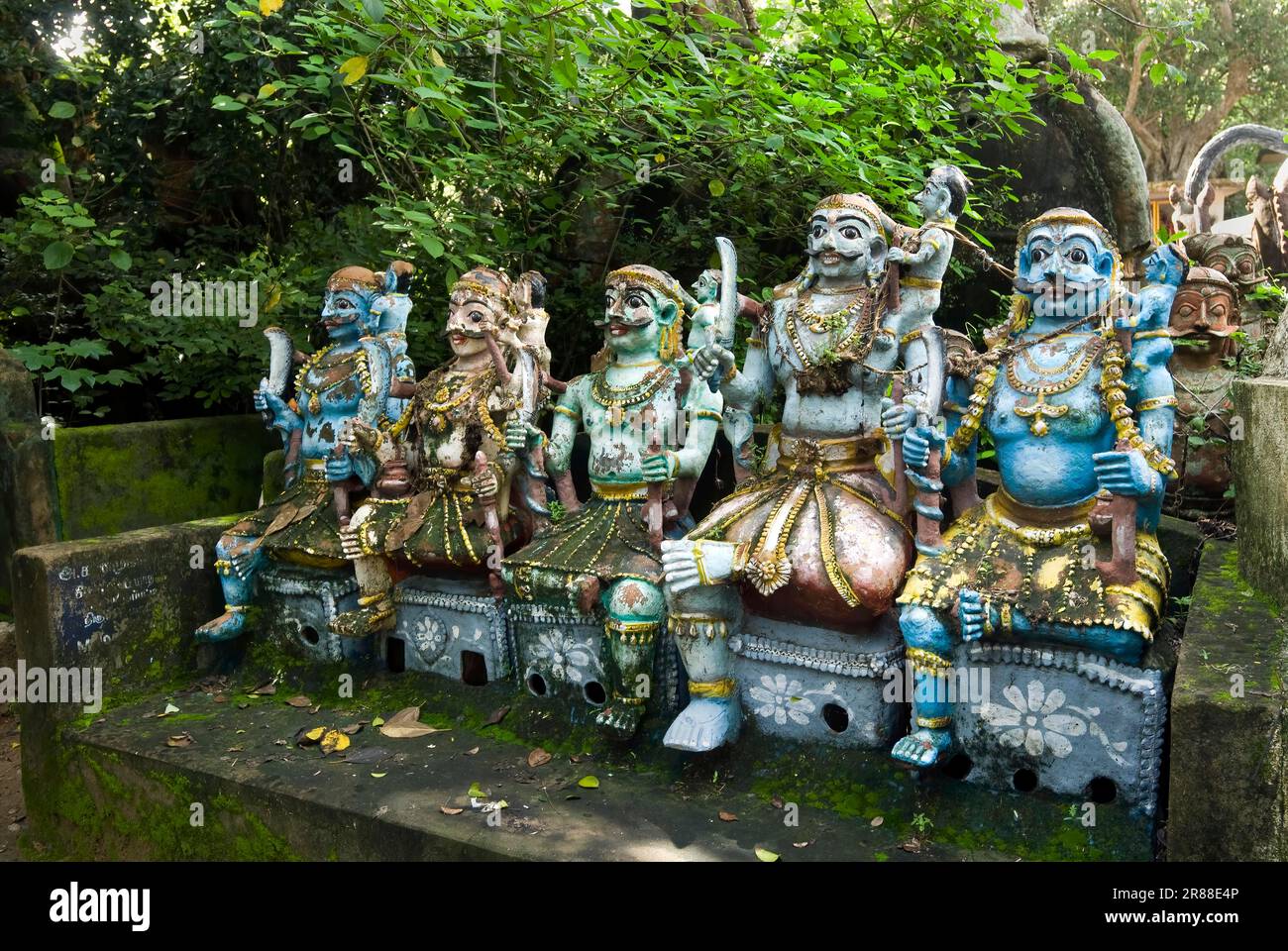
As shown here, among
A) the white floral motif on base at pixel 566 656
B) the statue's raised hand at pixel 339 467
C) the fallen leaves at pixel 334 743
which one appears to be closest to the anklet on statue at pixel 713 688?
the white floral motif on base at pixel 566 656

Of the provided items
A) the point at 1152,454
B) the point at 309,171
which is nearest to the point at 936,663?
the point at 1152,454

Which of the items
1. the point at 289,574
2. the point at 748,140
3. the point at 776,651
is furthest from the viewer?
the point at 748,140

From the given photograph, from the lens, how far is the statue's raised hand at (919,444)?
12.5 ft

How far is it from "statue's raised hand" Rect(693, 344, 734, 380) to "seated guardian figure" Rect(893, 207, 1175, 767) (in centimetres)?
84

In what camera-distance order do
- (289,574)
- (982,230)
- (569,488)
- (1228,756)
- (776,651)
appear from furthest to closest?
(982,230) → (289,574) → (569,488) → (776,651) → (1228,756)

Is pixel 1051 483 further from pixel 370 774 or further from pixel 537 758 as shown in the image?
pixel 370 774

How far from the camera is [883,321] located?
4207 mm

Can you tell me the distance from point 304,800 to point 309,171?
5390 mm

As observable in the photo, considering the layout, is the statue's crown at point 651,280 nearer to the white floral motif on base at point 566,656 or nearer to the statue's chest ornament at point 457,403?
the statue's chest ornament at point 457,403

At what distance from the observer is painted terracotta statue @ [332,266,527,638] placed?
4.89m

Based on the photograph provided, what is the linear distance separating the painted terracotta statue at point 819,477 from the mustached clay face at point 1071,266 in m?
0.37

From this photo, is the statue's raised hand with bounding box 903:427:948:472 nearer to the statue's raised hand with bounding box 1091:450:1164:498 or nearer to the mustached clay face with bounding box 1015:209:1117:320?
the statue's raised hand with bounding box 1091:450:1164:498

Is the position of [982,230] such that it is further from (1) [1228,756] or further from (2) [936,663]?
(1) [1228,756]

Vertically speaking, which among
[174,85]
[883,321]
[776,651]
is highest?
[174,85]
